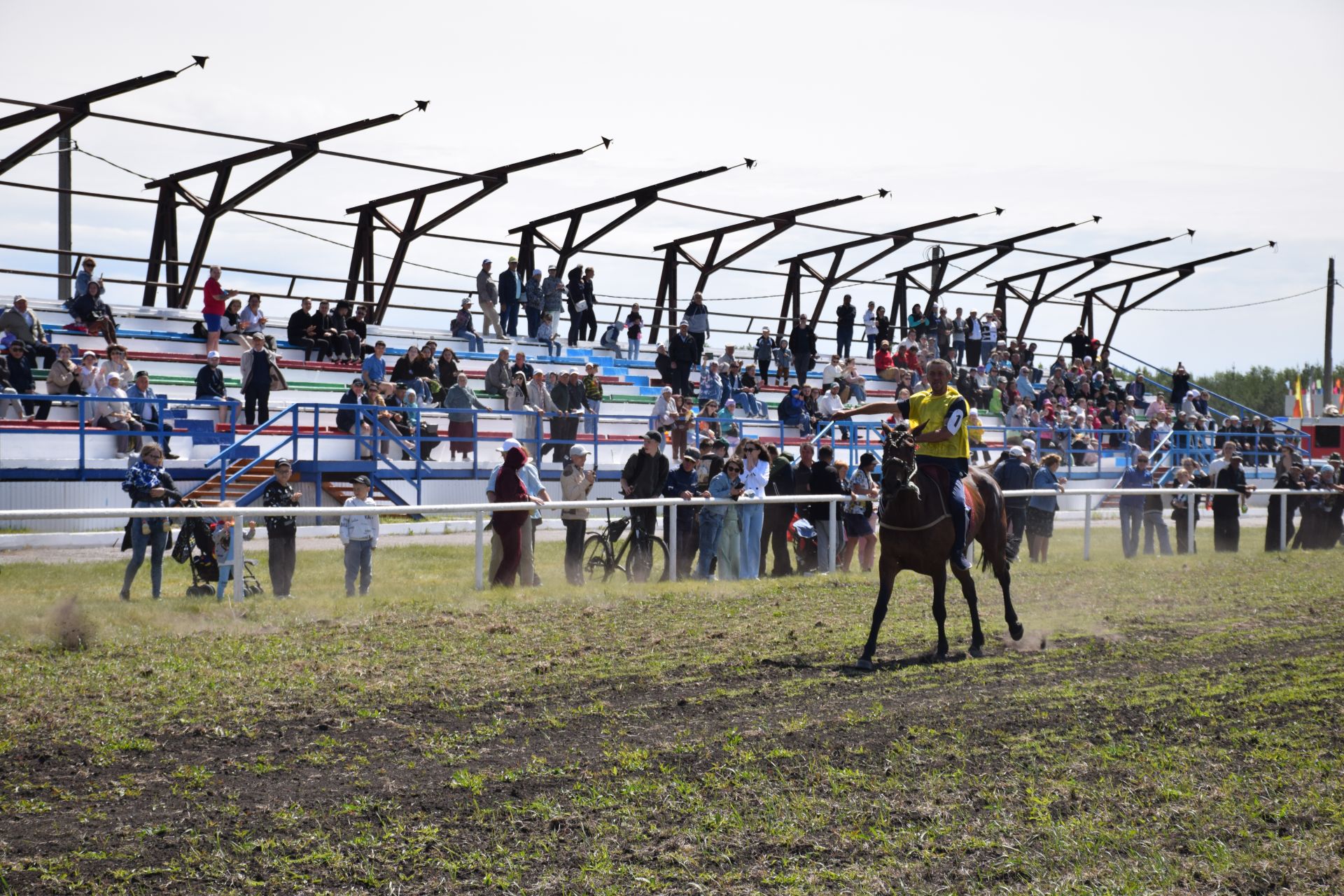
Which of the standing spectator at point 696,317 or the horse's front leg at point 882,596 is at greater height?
the standing spectator at point 696,317

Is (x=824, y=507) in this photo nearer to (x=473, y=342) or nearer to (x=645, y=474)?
(x=645, y=474)

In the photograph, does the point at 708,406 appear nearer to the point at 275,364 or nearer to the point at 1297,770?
the point at 275,364

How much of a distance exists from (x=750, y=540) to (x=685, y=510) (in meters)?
1.15

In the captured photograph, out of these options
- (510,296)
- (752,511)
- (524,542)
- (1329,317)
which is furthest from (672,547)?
(1329,317)

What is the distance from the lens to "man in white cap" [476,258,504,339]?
33375 mm

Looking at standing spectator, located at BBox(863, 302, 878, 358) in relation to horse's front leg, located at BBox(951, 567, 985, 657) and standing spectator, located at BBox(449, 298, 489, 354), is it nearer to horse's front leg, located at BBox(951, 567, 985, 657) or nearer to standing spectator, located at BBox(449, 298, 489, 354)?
standing spectator, located at BBox(449, 298, 489, 354)

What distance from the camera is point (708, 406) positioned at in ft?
85.7

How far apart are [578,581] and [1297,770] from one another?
983cm

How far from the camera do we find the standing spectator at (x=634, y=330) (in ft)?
117

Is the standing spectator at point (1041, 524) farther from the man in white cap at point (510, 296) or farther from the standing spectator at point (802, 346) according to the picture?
the man in white cap at point (510, 296)

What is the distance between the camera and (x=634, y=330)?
1400 inches

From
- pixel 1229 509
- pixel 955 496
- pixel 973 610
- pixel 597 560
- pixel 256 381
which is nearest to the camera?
pixel 955 496

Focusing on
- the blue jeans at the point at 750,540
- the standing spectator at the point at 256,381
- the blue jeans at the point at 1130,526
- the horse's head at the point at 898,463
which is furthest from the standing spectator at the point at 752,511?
the standing spectator at the point at 256,381

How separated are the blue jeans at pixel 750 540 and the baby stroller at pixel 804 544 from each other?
0.62 metres
